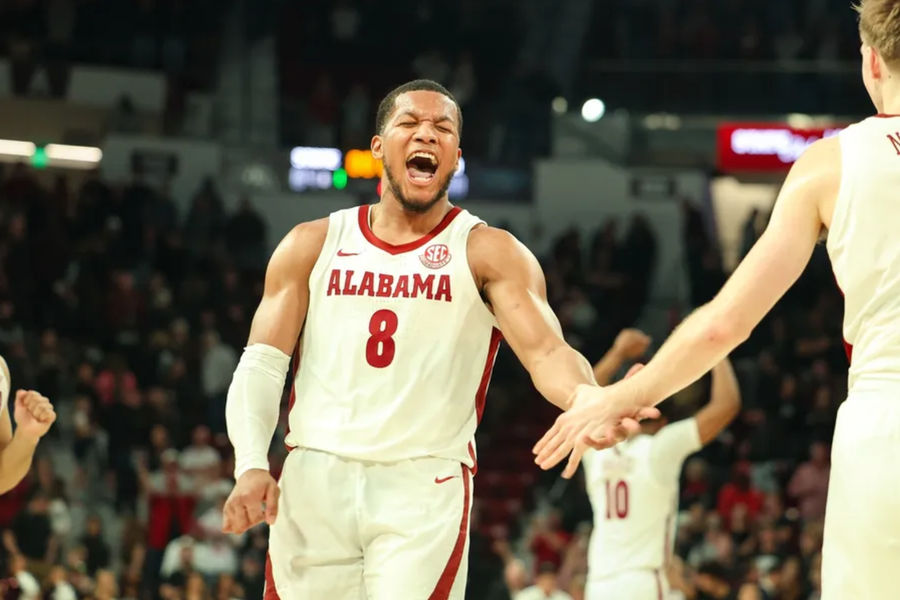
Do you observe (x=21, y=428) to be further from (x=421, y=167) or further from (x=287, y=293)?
(x=421, y=167)

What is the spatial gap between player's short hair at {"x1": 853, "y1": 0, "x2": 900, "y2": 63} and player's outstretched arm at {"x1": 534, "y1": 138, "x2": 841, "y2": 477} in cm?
30

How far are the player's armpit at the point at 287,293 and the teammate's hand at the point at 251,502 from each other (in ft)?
1.96

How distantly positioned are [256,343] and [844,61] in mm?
17418

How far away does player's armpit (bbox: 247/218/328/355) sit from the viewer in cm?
559

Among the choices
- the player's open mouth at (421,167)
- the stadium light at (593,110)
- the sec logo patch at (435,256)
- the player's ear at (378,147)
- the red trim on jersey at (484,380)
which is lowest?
the red trim on jersey at (484,380)

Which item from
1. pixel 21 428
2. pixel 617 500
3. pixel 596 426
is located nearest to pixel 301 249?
pixel 596 426

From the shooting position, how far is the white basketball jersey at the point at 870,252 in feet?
13.4

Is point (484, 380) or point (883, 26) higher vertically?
point (883, 26)

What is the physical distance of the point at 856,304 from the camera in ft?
13.6

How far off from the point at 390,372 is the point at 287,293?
55 cm

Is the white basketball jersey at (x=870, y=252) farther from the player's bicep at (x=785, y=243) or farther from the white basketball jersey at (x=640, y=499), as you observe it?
the white basketball jersey at (x=640, y=499)

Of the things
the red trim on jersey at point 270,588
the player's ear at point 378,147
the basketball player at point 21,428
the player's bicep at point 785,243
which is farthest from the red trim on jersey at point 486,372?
the basketball player at point 21,428

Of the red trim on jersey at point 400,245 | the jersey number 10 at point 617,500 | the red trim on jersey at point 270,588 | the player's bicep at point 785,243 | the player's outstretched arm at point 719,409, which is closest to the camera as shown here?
the player's bicep at point 785,243

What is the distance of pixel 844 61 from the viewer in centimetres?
2130
